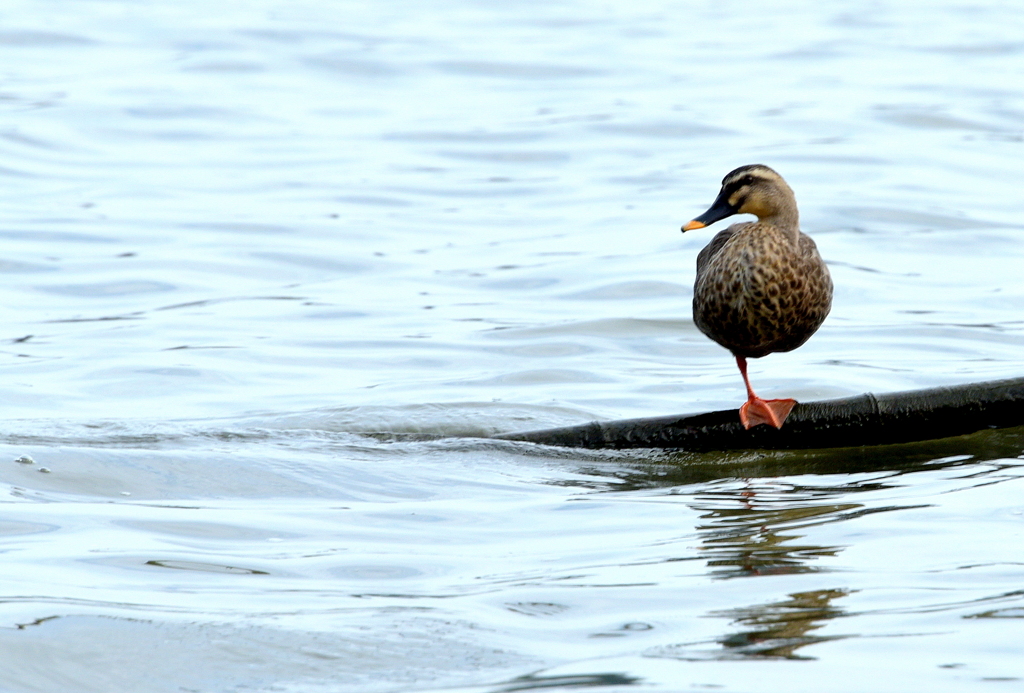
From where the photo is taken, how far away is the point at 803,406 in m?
5.88

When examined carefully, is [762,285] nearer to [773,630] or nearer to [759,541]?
[759,541]

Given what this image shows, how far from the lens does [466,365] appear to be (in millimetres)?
8516

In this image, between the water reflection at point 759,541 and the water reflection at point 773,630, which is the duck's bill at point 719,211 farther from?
the water reflection at point 773,630

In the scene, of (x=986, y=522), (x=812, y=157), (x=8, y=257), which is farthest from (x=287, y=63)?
(x=986, y=522)

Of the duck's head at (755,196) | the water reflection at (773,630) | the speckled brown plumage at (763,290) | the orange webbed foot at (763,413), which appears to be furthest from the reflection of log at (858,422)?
the water reflection at (773,630)

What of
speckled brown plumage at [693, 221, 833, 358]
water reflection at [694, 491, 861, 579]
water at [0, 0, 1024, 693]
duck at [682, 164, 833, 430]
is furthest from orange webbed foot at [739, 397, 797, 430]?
water reflection at [694, 491, 861, 579]

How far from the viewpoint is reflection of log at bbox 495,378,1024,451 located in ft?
19.1

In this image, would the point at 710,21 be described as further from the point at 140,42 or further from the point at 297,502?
the point at 297,502

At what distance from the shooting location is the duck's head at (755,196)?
20.6ft

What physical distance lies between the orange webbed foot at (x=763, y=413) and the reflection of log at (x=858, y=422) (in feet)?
0.08

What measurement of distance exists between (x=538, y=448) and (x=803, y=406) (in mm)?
1004

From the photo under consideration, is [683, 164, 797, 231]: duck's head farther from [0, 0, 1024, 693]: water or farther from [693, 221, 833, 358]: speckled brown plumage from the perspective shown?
[0, 0, 1024, 693]: water

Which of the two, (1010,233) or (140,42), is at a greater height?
(140,42)

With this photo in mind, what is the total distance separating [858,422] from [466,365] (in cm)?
310
